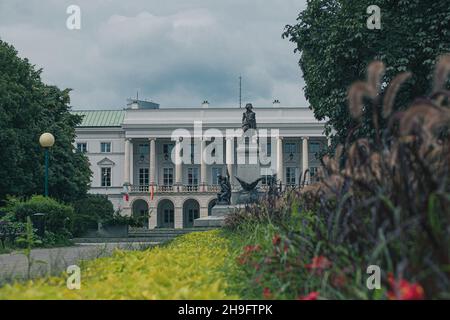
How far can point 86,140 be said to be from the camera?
3280 inches

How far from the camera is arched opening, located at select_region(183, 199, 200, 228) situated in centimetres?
7888

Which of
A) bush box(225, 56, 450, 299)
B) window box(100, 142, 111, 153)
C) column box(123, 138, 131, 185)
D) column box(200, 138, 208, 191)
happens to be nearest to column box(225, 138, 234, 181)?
column box(200, 138, 208, 191)

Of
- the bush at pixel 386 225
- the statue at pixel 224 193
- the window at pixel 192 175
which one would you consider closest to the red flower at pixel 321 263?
the bush at pixel 386 225

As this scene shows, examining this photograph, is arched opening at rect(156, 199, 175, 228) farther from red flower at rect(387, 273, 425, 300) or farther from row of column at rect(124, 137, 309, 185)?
red flower at rect(387, 273, 425, 300)

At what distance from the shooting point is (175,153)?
80938 millimetres

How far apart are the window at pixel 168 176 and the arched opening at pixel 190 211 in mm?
4069

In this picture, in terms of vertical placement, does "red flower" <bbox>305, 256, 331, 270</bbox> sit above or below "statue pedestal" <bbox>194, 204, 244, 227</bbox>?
above

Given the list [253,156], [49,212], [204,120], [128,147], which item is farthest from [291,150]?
[49,212]

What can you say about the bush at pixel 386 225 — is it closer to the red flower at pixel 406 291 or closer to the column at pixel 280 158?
the red flower at pixel 406 291

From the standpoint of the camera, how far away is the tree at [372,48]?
2047 cm

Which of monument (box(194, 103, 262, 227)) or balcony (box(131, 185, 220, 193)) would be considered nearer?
monument (box(194, 103, 262, 227))

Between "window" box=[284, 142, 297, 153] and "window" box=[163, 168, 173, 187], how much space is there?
43.2 ft
